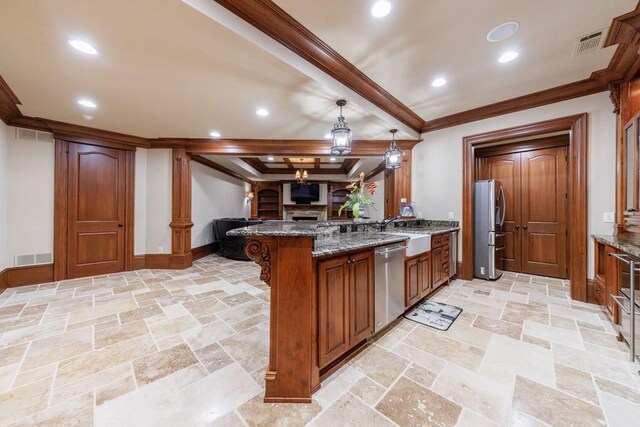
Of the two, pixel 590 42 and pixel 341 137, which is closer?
pixel 590 42

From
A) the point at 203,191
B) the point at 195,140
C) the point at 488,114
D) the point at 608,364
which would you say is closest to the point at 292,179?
the point at 203,191

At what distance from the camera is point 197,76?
8.15 feet

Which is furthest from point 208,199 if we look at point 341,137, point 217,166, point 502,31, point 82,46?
point 502,31

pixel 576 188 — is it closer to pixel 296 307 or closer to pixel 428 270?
pixel 428 270

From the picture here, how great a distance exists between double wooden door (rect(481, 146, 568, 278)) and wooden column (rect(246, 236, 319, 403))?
4692 millimetres

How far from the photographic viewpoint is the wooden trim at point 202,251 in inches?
215

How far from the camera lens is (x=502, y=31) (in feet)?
6.66

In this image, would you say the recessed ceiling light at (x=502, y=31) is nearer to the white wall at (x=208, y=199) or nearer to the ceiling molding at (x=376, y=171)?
the ceiling molding at (x=376, y=171)

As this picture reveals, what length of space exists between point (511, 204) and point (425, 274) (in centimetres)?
289

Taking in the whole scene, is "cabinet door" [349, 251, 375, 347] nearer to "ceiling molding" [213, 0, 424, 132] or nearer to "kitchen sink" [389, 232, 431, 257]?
"kitchen sink" [389, 232, 431, 257]

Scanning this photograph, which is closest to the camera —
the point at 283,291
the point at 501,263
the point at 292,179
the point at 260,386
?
the point at 283,291

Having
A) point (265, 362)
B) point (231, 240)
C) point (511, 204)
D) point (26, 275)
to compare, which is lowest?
point (265, 362)

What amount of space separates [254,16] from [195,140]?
3521mm

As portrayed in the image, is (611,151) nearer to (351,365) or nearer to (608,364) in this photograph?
(608,364)
